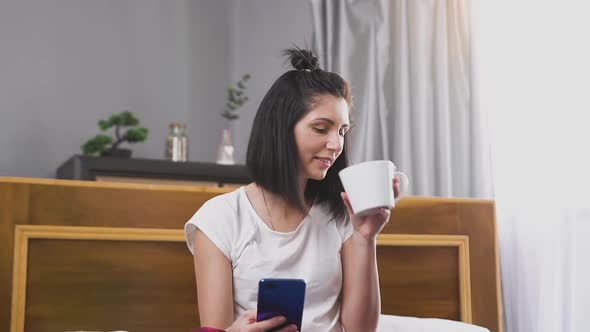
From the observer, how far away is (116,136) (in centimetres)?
312

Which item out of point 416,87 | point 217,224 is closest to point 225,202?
point 217,224

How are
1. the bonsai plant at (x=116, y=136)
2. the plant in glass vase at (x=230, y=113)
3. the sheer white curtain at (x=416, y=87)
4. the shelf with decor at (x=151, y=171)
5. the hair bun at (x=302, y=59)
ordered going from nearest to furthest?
the hair bun at (x=302, y=59)
the sheer white curtain at (x=416, y=87)
the shelf with decor at (x=151, y=171)
the bonsai plant at (x=116, y=136)
the plant in glass vase at (x=230, y=113)

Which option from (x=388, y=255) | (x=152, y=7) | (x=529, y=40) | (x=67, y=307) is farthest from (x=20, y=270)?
(x=152, y=7)

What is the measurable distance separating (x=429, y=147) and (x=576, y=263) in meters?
0.70

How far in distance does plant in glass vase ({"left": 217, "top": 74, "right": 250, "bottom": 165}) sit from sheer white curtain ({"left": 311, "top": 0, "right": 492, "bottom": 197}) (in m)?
0.67

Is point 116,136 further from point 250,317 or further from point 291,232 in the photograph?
point 250,317

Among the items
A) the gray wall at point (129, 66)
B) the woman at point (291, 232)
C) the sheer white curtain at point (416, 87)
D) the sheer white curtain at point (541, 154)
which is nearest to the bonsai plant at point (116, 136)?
the gray wall at point (129, 66)

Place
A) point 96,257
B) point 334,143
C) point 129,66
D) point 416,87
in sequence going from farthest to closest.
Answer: point 129,66
point 416,87
point 96,257
point 334,143

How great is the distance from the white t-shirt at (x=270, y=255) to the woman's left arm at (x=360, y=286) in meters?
0.02

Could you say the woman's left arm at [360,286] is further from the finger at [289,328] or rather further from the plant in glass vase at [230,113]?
the plant in glass vase at [230,113]

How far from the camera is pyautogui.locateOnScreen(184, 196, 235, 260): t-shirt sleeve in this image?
4.68 feet

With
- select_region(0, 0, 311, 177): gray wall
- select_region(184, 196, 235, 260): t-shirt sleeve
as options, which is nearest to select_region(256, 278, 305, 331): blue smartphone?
select_region(184, 196, 235, 260): t-shirt sleeve

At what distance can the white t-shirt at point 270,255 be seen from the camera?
1.42m

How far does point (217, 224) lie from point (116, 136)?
5.94 feet
